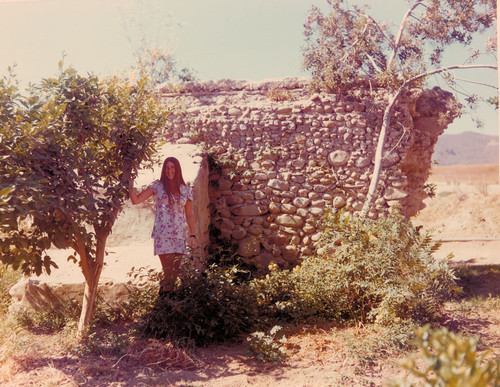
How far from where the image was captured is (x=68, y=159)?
11.3ft

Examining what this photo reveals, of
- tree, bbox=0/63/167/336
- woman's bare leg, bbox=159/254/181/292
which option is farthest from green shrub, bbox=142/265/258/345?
tree, bbox=0/63/167/336

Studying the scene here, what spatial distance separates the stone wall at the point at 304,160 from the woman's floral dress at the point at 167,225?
254cm

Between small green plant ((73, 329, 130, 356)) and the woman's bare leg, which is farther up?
the woman's bare leg

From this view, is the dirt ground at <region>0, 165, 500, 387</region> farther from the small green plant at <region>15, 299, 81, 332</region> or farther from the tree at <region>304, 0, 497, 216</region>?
the tree at <region>304, 0, 497, 216</region>

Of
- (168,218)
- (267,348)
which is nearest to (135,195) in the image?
(168,218)

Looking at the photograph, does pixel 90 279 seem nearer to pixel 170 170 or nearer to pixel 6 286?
pixel 170 170

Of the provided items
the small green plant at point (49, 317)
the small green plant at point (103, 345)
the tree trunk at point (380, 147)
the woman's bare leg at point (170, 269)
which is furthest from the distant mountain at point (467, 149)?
the small green plant at point (103, 345)

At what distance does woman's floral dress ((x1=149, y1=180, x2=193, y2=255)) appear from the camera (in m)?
4.27

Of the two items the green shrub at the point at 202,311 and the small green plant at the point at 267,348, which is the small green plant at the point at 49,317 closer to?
the green shrub at the point at 202,311

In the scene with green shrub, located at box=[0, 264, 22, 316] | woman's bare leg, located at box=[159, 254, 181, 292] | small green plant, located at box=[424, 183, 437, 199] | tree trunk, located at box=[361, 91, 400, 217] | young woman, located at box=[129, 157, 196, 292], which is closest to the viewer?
woman's bare leg, located at box=[159, 254, 181, 292]

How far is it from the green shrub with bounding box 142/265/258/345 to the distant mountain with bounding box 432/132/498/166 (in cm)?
6626

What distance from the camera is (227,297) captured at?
4.17 m

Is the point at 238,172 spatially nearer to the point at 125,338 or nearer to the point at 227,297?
the point at 227,297

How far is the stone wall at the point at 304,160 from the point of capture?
6711 millimetres
